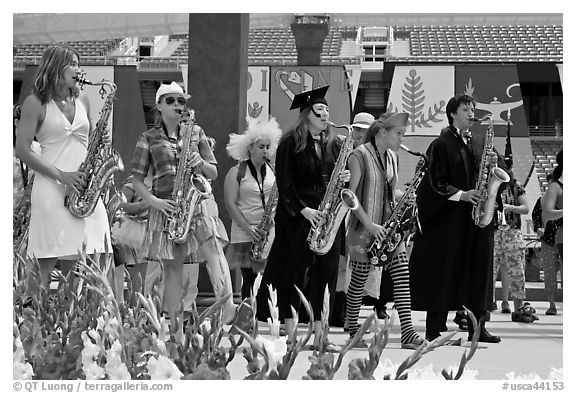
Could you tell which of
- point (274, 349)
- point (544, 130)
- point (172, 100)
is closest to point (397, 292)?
point (172, 100)

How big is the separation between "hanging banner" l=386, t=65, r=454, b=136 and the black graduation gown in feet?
58.9

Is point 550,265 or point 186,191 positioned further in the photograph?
point 550,265

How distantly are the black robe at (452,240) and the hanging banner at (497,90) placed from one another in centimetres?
1747

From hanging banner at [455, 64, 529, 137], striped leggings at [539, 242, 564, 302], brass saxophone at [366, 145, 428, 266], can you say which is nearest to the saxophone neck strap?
brass saxophone at [366, 145, 428, 266]

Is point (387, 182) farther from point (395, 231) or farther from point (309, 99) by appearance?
point (309, 99)

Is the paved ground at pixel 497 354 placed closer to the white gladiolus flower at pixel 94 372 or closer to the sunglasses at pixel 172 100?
the white gladiolus flower at pixel 94 372

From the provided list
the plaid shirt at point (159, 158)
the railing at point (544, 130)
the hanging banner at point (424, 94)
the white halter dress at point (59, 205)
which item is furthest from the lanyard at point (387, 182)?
the railing at point (544, 130)

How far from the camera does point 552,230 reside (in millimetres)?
9977

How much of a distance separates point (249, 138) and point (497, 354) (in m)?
2.37

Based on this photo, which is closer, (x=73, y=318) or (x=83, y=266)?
(x=83, y=266)
